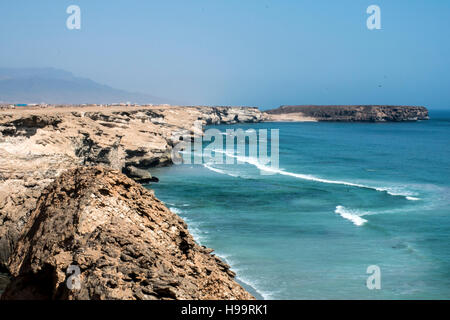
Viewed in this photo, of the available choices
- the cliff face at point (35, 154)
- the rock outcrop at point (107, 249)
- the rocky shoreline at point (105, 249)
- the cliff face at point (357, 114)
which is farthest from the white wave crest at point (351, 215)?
the cliff face at point (357, 114)

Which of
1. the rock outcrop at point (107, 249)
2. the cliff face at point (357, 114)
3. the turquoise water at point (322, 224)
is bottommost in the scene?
the turquoise water at point (322, 224)

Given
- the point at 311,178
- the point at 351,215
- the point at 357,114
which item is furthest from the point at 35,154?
the point at 357,114

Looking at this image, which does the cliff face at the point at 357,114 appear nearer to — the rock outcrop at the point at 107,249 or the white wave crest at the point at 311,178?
the white wave crest at the point at 311,178

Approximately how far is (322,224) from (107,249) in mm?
15469

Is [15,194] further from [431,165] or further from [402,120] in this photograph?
[402,120]

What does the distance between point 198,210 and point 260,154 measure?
88.2 ft

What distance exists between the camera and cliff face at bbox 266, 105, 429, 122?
14088cm

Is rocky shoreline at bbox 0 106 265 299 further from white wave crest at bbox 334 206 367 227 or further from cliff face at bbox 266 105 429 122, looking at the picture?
cliff face at bbox 266 105 429 122

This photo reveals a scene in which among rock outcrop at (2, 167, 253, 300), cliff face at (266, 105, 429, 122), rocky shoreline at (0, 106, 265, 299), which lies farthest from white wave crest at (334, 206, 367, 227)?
cliff face at (266, 105, 429, 122)

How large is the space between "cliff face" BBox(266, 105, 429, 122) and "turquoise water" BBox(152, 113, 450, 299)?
4176 inches

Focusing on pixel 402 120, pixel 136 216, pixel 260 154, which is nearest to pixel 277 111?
pixel 402 120

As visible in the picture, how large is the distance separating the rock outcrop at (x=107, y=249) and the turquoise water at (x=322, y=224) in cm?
666

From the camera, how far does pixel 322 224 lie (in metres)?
20.0

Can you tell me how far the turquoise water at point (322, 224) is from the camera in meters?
13.8
